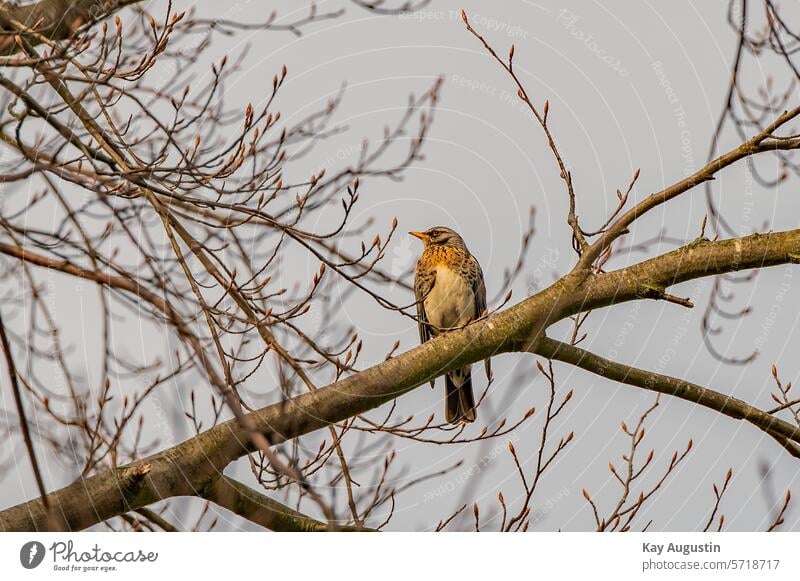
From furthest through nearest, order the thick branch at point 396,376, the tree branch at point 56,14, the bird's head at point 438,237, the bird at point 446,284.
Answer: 1. the bird's head at point 438,237
2. the bird at point 446,284
3. the tree branch at point 56,14
4. the thick branch at point 396,376

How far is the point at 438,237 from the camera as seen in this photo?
7.33m

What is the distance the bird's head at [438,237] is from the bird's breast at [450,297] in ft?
0.82

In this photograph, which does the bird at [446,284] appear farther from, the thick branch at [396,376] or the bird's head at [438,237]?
the thick branch at [396,376]

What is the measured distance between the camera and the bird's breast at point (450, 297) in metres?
7.08

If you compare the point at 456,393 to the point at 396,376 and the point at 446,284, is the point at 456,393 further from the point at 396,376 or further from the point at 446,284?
the point at 396,376

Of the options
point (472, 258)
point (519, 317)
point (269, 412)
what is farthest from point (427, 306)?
point (269, 412)

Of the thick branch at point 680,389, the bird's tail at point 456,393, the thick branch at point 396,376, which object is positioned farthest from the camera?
the bird's tail at point 456,393

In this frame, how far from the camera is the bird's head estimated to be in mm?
7324

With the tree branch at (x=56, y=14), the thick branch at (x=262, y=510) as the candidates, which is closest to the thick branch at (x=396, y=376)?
the thick branch at (x=262, y=510)

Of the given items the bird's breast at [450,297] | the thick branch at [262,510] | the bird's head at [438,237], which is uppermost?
the bird's head at [438,237]

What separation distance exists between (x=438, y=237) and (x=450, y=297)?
0.54 meters

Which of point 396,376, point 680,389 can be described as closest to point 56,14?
point 396,376

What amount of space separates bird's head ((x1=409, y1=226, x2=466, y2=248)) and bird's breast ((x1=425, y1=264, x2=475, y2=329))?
0.25 m

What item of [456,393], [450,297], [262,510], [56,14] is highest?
[56,14]
